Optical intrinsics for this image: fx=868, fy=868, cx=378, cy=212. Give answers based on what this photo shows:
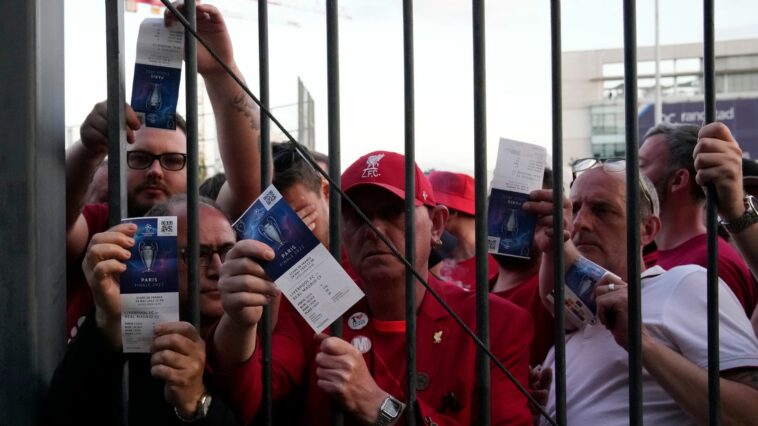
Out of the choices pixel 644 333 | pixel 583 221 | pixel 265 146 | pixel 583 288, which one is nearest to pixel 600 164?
pixel 583 221

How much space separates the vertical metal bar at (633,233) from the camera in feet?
5.53

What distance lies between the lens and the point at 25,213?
5.60 ft

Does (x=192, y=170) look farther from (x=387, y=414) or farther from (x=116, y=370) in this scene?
(x=387, y=414)

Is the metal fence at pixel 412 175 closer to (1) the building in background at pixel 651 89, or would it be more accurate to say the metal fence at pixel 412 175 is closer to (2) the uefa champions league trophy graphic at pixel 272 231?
(2) the uefa champions league trophy graphic at pixel 272 231

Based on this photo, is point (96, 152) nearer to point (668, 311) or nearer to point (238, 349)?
point (238, 349)

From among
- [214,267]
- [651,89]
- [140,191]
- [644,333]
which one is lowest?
[644,333]

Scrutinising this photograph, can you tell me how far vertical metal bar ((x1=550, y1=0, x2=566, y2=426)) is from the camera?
5.56 feet

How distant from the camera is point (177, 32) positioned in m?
1.82

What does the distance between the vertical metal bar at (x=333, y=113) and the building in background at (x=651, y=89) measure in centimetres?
5094

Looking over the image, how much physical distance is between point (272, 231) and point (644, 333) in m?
0.92

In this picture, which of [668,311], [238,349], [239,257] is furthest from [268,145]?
[668,311]

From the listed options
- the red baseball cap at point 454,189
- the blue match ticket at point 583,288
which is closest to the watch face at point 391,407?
the blue match ticket at point 583,288

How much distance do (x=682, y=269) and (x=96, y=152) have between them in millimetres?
1543

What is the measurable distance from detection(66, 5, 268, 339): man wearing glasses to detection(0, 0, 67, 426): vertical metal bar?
189 millimetres
